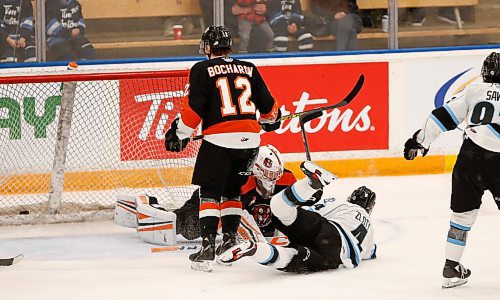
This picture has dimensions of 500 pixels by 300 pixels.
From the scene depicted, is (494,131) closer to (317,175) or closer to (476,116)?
(476,116)

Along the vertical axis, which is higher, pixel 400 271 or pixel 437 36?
pixel 437 36

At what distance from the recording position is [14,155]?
266 inches

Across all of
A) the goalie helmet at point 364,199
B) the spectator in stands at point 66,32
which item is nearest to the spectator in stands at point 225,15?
the spectator in stands at point 66,32

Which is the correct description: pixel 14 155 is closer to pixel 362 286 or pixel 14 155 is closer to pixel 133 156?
pixel 133 156

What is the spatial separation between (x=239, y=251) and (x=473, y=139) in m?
1.07

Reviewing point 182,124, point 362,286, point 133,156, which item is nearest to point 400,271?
point 362,286

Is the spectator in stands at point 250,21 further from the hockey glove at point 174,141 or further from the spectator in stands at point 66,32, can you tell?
the hockey glove at point 174,141

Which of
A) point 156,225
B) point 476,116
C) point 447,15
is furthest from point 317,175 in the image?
point 447,15

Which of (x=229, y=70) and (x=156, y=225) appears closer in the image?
(x=229, y=70)

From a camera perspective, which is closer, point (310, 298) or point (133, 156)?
point (310, 298)

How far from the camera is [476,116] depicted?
4.84 metres

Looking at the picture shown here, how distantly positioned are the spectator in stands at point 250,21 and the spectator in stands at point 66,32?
1.00 m

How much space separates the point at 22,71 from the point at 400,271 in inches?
126

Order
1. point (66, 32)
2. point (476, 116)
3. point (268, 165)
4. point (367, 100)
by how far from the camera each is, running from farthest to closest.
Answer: point (367, 100) < point (66, 32) < point (268, 165) < point (476, 116)
